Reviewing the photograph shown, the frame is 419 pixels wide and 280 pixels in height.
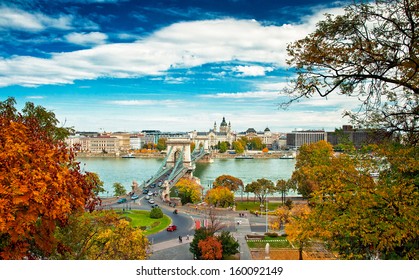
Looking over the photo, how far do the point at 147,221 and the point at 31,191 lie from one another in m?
7.46

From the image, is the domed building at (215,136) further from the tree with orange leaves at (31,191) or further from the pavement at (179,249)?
the tree with orange leaves at (31,191)

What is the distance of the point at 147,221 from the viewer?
9.68 meters

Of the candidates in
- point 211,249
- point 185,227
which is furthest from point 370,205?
point 185,227

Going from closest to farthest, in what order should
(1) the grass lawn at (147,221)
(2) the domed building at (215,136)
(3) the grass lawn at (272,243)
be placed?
(3) the grass lawn at (272,243) < (1) the grass lawn at (147,221) < (2) the domed building at (215,136)

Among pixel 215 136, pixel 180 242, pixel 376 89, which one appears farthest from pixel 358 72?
pixel 215 136

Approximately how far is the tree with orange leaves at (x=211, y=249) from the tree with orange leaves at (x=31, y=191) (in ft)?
9.77

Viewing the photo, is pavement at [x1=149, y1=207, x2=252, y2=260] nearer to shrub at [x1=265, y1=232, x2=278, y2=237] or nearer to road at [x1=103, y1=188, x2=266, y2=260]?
road at [x1=103, y1=188, x2=266, y2=260]

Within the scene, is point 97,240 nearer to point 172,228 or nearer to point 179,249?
point 179,249

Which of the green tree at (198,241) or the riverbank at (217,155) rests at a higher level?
the riverbank at (217,155)

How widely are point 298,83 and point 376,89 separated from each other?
55 cm

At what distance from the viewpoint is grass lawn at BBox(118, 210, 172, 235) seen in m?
8.79

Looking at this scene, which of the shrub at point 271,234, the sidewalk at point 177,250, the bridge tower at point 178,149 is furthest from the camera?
the bridge tower at point 178,149

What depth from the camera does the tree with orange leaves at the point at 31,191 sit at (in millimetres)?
2406

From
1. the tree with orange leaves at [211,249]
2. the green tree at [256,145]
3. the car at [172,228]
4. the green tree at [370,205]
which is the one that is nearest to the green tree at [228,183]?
the car at [172,228]
